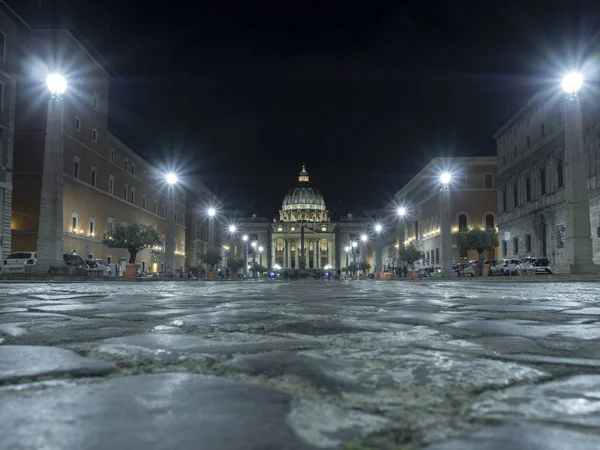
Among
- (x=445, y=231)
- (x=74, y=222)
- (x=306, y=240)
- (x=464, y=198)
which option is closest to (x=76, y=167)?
(x=74, y=222)

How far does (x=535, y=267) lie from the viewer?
31.1 meters

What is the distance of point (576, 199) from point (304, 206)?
145 m

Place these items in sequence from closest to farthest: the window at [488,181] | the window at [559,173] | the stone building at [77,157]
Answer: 1. the stone building at [77,157]
2. the window at [559,173]
3. the window at [488,181]

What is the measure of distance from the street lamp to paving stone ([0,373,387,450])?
21439 mm

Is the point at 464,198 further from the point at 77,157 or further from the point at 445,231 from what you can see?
the point at 77,157

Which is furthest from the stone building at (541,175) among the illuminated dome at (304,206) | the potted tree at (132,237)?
the illuminated dome at (304,206)

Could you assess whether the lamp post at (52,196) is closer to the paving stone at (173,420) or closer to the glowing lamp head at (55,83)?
the glowing lamp head at (55,83)

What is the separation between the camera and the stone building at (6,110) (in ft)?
96.3

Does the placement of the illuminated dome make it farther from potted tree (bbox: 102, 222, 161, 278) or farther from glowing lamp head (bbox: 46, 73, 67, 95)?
glowing lamp head (bbox: 46, 73, 67, 95)

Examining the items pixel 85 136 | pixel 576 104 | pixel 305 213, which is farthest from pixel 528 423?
pixel 305 213

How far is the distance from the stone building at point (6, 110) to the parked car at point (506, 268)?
2837cm

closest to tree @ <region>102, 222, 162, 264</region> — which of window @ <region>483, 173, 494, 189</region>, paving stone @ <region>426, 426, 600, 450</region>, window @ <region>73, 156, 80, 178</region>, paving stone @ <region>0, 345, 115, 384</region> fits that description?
window @ <region>73, 156, 80, 178</region>

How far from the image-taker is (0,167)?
96.2 feet

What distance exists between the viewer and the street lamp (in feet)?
67.5
